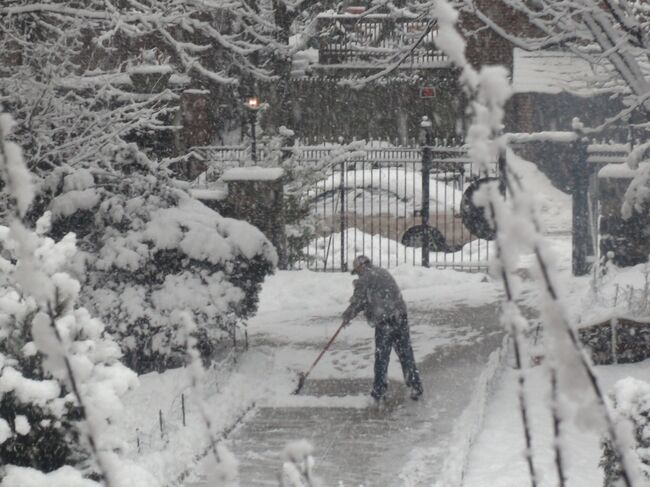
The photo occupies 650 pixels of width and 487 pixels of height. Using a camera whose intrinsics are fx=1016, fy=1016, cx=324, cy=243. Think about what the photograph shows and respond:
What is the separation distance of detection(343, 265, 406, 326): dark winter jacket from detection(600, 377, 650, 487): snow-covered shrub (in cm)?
395

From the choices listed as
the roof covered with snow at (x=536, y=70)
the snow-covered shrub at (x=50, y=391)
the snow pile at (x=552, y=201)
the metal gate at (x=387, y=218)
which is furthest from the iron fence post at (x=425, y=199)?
the snow-covered shrub at (x=50, y=391)

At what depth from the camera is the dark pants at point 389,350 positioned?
9.34m

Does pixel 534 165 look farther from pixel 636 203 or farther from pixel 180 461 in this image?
pixel 180 461

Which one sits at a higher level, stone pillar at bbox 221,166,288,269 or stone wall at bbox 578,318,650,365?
stone pillar at bbox 221,166,288,269

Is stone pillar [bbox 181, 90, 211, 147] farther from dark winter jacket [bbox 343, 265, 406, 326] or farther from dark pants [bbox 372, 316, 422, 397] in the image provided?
dark pants [bbox 372, 316, 422, 397]

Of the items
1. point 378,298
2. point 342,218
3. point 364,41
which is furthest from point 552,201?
point 378,298

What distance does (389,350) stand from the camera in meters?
9.44

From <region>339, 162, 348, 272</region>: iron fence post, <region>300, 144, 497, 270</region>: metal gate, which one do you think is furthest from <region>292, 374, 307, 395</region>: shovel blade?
<region>300, 144, 497, 270</region>: metal gate

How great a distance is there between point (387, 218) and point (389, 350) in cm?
743

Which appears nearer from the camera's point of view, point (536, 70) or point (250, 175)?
point (250, 175)

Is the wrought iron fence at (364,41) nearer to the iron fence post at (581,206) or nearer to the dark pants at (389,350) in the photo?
the iron fence post at (581,206)

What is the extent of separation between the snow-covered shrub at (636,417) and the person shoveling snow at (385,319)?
12.9 ft

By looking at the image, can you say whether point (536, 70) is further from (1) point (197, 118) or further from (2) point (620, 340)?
(2) point (620, 340)

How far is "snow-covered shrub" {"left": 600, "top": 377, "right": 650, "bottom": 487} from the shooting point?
210 inches
